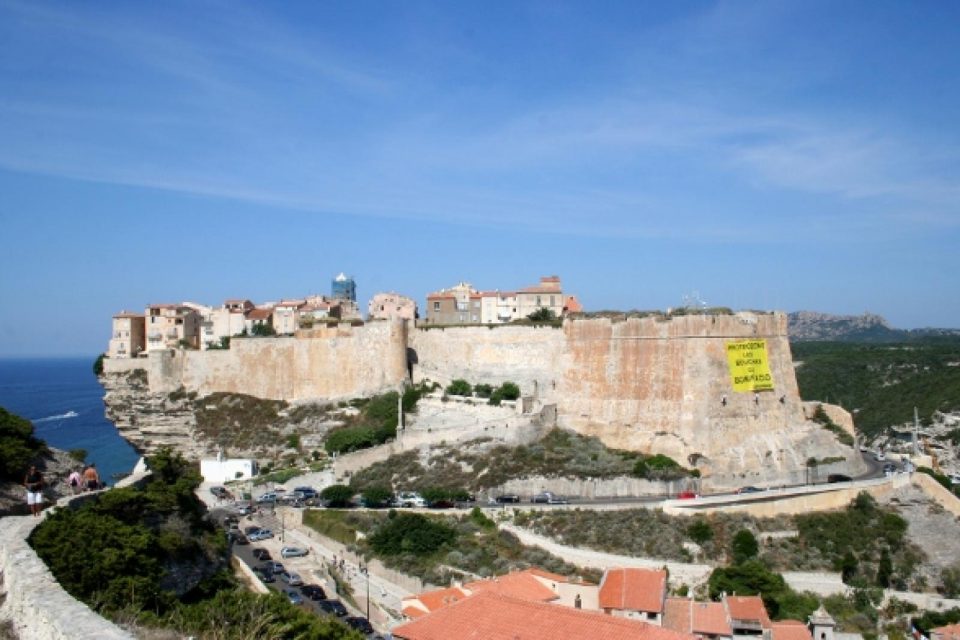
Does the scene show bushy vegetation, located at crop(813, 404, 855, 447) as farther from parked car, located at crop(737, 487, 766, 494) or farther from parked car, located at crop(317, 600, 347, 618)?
parked car, located at crop(317, 600, 347, 618)

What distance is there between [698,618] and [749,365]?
16488 millimetres

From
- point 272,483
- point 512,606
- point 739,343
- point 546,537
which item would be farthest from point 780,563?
point 272,483

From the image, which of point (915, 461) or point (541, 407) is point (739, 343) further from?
point (915, 461)

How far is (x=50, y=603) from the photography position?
10273 mm

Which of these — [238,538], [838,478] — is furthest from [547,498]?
[838,478]

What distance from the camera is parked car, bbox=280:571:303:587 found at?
93.2 ft

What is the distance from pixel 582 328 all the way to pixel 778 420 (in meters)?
9.99

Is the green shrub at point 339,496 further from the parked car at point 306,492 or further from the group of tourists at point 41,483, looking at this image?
the group of tourists at point 41,483

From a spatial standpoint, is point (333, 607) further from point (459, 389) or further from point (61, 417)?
point (61, 417)

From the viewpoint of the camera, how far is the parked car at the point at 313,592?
27.5m

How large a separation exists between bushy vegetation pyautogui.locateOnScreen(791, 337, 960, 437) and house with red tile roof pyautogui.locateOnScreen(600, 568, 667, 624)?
58509 mm

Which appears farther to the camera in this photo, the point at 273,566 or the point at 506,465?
the point at 506,465

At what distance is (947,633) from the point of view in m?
26.6

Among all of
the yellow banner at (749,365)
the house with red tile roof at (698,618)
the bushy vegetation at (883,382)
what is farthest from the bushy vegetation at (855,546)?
the bushy vegetation at (883,382)
